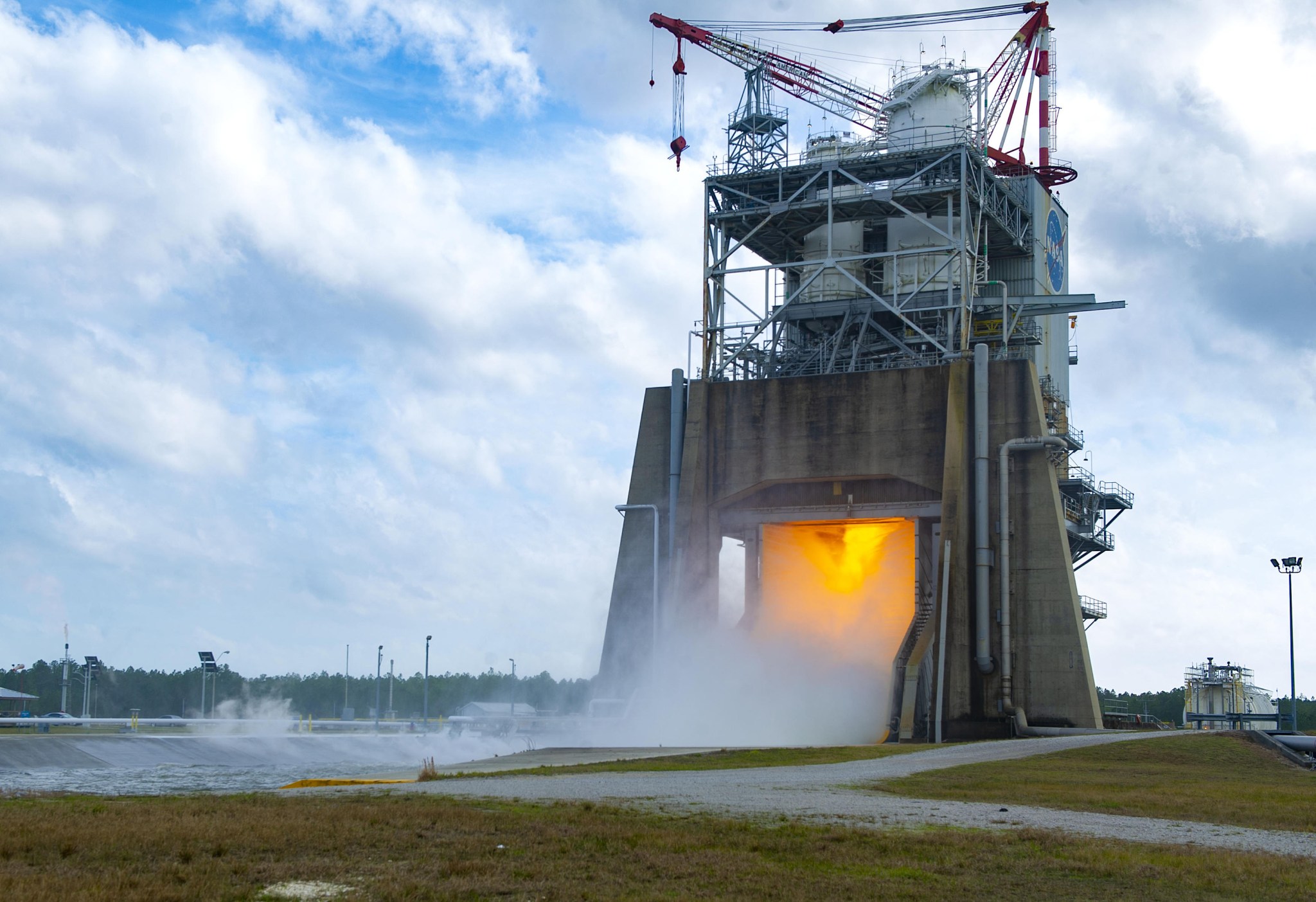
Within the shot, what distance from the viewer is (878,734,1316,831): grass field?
19.1 metres

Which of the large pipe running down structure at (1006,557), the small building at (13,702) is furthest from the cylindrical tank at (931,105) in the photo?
the small building at (13,702)

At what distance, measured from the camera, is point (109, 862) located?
1231 centimetres

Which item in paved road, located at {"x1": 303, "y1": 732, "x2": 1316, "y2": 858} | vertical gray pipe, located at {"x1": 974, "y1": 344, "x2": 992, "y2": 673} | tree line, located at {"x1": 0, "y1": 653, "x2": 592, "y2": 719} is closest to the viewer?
paved road, located at {"x1": 303, "y1": 732, "x2": 1316, "y2": 858}

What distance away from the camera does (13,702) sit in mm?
119500

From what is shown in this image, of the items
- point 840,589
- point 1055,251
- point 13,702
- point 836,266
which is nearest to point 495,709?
point 13,702

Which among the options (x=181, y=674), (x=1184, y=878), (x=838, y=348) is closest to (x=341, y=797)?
(x=1184, y=878)

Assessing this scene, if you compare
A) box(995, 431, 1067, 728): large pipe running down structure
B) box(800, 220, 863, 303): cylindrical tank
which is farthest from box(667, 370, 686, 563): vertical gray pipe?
box(995, 431, 1067, 728): large pipe running down structure

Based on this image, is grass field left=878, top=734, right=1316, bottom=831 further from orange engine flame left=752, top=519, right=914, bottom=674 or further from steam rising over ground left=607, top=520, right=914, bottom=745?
orange engine flame left=752, top=519, right=914, bottom=674

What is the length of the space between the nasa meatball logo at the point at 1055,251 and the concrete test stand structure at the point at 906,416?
9.4 inches

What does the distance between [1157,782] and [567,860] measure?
611 inches

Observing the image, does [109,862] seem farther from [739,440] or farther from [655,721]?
[739,440]

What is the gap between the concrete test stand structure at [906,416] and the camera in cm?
4634

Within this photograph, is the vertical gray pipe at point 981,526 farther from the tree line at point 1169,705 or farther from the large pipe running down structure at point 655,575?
the tree line at point 1169,705

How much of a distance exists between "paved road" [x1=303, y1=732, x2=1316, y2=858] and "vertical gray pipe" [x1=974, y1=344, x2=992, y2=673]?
19892 mm
